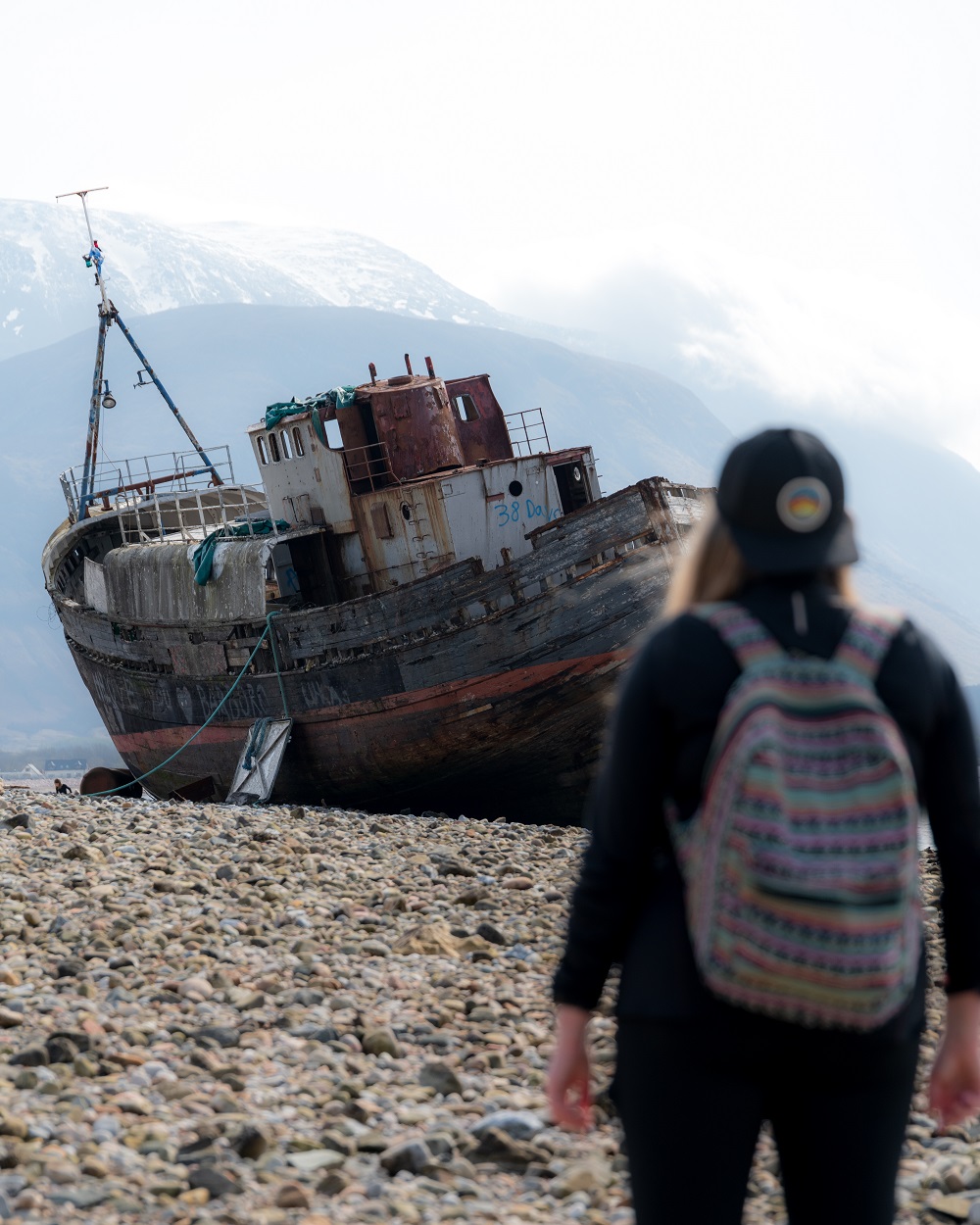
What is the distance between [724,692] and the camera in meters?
2.13

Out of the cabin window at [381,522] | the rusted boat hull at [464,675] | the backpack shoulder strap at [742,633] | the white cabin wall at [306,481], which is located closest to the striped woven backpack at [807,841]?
the backpack shoulder strap at [742,633]

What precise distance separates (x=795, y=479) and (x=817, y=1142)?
1.14m

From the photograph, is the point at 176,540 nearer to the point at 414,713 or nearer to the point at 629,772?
the point at 414,713

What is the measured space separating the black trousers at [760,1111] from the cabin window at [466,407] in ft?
54.7

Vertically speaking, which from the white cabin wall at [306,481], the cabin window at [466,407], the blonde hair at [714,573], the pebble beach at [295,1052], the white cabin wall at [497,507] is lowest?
the pebble beach at [295,1052]

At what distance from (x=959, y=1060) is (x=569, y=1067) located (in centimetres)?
72

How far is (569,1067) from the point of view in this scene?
2336mm

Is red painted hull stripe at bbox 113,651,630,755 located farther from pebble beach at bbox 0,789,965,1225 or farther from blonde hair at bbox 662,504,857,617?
blonde hair at bbox 662,504,857,617

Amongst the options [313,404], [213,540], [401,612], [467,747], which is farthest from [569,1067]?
[213,540]

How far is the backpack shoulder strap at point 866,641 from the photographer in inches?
83.6

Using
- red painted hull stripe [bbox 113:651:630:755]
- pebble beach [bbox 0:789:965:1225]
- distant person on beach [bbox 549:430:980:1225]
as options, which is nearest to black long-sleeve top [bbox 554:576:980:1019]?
distant person on beach [bbox 549:430:980:1225]

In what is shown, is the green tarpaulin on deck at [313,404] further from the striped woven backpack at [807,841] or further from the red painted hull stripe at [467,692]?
the striped woven backpack at [807,841]

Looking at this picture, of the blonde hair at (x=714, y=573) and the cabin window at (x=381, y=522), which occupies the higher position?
the cabin window at (x=381, y=522)

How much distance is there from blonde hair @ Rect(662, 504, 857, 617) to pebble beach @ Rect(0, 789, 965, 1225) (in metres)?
1.05
